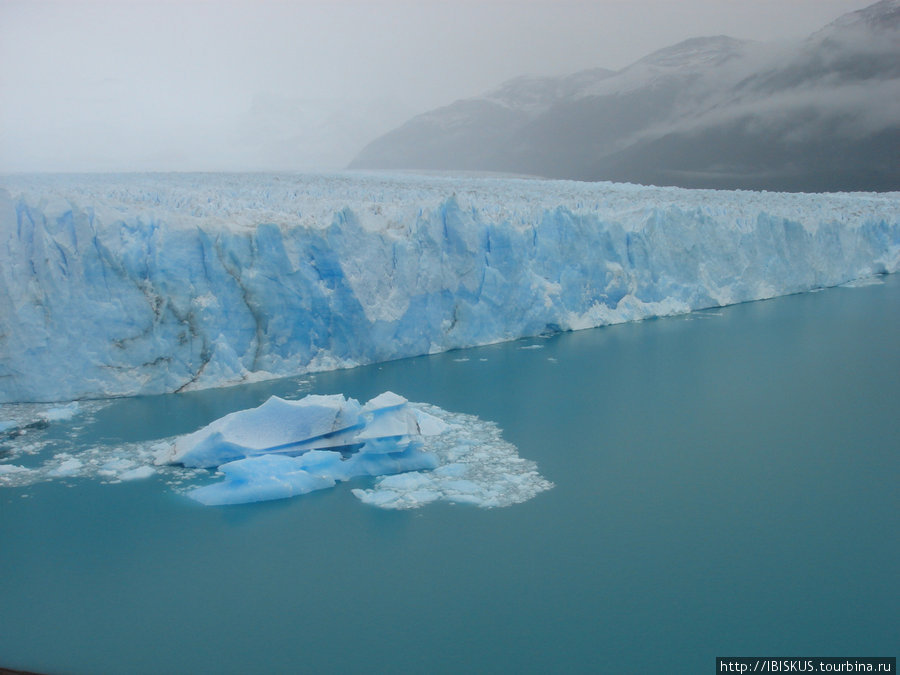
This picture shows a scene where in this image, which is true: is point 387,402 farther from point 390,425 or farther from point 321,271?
point 321,271

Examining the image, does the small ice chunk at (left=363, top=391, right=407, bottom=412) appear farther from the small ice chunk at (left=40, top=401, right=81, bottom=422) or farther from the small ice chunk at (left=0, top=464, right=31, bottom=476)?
the small ice chunk at (left=40, top=401, right=81, bottom=422)

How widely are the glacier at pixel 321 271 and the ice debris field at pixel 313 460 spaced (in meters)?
1.33

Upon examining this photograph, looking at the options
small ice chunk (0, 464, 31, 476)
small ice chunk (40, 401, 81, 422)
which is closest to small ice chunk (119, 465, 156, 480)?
small ice chunk (0, 464, 31, 476)

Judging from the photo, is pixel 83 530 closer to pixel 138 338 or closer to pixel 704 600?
pixel 138 338

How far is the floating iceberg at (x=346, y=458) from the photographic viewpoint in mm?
4504

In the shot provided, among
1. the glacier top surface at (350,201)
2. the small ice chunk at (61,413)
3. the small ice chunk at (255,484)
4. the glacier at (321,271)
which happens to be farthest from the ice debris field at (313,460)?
the glacier top surface at (350,201)

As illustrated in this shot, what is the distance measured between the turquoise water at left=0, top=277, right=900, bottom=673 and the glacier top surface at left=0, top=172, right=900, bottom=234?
72.7 inches

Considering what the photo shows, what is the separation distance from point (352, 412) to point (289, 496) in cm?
74

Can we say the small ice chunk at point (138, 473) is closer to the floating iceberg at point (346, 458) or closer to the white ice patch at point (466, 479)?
the floating iceberg at point (346, 458)

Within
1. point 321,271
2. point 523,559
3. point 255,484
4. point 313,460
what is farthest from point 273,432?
point 321,271

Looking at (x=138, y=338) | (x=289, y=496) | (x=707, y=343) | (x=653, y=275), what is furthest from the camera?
(x=653, y=275)

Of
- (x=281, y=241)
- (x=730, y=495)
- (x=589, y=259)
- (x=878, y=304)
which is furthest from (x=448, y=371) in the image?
(x=878, y=304)

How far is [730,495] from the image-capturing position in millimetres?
4418

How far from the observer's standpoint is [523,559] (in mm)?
3711
